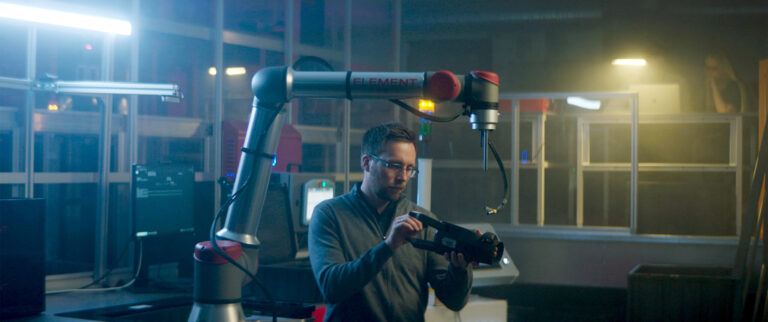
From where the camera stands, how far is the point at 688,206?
20.4 feet

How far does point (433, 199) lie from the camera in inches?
278

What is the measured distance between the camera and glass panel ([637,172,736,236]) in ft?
20.3

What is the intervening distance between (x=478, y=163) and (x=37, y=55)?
4058 mm

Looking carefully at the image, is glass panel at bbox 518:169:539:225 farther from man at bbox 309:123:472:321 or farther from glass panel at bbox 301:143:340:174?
man at bbox 309:123:472:321

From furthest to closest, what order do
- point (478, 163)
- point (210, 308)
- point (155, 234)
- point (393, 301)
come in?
point (478, 163) → point (155, 234) → point (393, 301) → point (210, 308)

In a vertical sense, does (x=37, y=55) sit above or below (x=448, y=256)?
above

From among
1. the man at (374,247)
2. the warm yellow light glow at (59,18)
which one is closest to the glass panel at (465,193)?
the warm yellow light glow at (59,18)

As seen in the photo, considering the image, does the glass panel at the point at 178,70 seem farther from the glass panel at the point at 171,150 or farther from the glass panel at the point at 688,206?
the glass panel at the point at 688,206

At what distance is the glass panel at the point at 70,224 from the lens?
3.80 meters

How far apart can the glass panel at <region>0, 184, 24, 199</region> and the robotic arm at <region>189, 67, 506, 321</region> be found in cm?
250

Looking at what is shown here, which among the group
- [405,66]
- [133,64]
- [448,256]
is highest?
[405,66]

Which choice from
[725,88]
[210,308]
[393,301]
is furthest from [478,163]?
[210,308]

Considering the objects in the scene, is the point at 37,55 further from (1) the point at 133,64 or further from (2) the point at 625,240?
(2) the point at 625,240

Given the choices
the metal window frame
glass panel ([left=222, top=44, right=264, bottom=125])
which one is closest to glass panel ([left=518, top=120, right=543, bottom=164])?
the metal window frame
